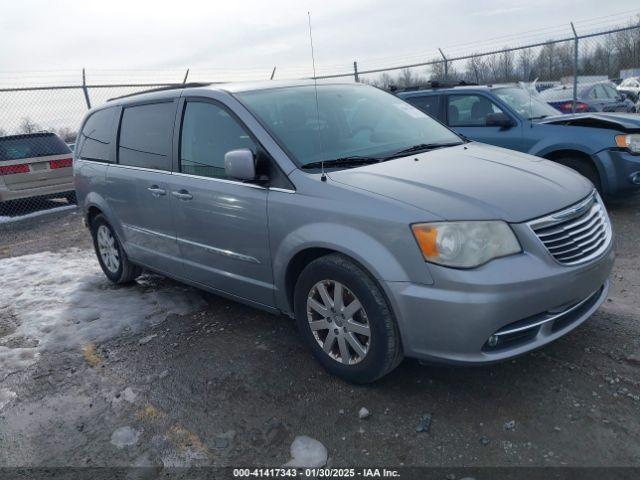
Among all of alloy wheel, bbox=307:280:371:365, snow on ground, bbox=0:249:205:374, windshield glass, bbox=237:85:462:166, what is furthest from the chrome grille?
snow on ground, bbox=0:249:205:374

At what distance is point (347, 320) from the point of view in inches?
115

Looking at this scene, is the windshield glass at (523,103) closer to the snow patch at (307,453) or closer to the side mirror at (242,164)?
the side mirror at (242,164)

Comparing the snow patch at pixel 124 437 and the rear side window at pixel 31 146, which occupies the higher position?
the rear side window at pixel 31 146

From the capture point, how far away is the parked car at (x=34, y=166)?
9.26 meters

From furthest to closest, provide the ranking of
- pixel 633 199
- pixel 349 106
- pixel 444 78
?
pixel 444 78
pixel 633 199
pixel 349 106

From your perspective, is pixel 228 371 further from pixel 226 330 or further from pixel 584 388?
pixel 584 388

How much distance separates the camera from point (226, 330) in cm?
397

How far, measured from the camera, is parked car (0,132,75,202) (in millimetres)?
9258

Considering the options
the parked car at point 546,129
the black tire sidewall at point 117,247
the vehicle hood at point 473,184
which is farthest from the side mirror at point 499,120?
the black tire sidewall at point 117,247

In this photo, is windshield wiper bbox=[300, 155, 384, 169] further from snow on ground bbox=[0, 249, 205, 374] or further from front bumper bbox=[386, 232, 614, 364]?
snow on ground bbox=[0, 249, 205, 374]

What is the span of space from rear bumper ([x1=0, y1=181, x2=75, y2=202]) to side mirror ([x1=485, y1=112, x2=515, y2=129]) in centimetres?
753

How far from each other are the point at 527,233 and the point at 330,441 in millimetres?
1409

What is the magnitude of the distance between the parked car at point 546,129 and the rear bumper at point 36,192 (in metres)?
6.49

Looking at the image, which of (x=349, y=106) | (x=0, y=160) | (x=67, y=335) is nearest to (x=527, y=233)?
(x=349, y=106)
